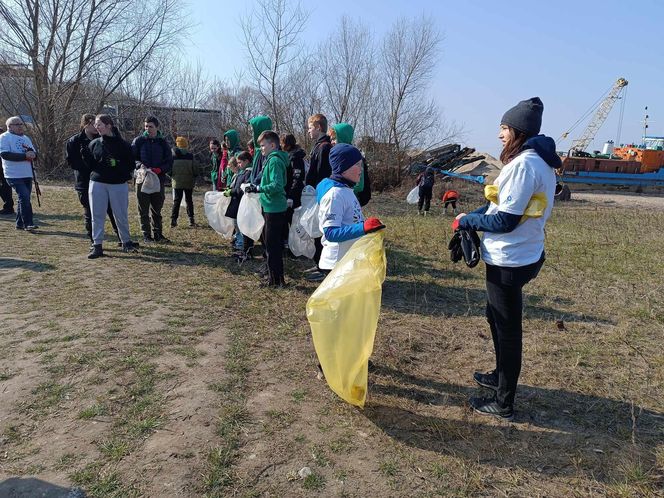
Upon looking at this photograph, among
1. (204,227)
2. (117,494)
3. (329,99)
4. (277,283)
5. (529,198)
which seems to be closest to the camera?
(117,494)

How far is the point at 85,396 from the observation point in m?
2.87

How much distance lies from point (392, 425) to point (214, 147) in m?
6.97

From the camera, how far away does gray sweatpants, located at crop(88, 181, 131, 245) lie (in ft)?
19.5

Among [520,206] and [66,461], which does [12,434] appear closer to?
[66,461]

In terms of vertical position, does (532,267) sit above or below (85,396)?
above

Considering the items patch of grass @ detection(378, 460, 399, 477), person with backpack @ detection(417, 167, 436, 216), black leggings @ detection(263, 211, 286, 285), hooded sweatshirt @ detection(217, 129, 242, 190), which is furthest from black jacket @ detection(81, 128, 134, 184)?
person with backpack @ detection(417, 167, 436, 216)

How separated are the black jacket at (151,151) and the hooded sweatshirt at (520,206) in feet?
17.7

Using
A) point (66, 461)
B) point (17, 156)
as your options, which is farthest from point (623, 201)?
point (66, 461)

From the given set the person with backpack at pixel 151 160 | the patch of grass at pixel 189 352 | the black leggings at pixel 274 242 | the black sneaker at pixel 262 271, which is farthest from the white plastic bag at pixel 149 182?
the patch of grass at pixel 189 352

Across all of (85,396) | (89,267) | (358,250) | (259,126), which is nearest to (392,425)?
(358,250)

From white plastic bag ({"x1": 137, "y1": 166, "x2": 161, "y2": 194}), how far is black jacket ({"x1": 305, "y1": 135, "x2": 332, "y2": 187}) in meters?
2.45

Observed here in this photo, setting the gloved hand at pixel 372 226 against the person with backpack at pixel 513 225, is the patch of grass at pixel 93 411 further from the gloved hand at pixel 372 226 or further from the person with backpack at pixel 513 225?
the person with backpack at pixel 513 225

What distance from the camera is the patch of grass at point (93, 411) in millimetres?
2664

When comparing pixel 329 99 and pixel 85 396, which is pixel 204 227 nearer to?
pixel 85 396
